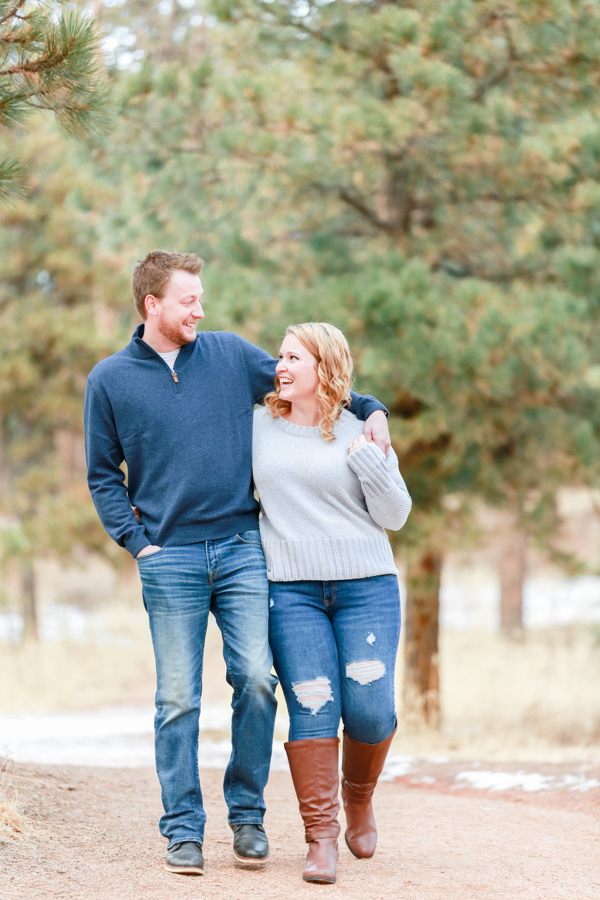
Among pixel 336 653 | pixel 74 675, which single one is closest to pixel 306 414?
pixel 336 653

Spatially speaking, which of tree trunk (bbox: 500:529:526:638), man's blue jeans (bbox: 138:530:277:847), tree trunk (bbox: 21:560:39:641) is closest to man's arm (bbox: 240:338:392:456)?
A: man's blue jeans (bbox: 138:530:277:847)

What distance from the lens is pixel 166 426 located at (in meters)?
2.95

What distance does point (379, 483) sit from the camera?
116 inches

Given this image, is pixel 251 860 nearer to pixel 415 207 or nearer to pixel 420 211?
pixel 415 207

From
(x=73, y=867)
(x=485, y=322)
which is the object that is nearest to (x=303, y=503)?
(x=73, y=867)

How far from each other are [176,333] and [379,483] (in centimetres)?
83

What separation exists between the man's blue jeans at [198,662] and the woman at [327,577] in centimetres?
9

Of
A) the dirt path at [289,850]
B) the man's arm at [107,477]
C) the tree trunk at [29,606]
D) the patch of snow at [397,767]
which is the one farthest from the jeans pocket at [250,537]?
the tree trunk at [29,606]

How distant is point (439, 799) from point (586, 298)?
339 cm

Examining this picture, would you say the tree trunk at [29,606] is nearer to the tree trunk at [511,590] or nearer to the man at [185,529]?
the tree trunk at [511,590]

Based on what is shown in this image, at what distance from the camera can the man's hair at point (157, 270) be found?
3.01 meters

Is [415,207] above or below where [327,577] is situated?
above

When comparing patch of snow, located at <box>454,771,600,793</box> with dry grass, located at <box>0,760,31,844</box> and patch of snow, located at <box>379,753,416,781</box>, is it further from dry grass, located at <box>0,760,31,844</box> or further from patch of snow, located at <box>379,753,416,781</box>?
dry grass, located at <box>0,760,31,844</box>

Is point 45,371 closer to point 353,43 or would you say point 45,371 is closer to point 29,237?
point 29,237
